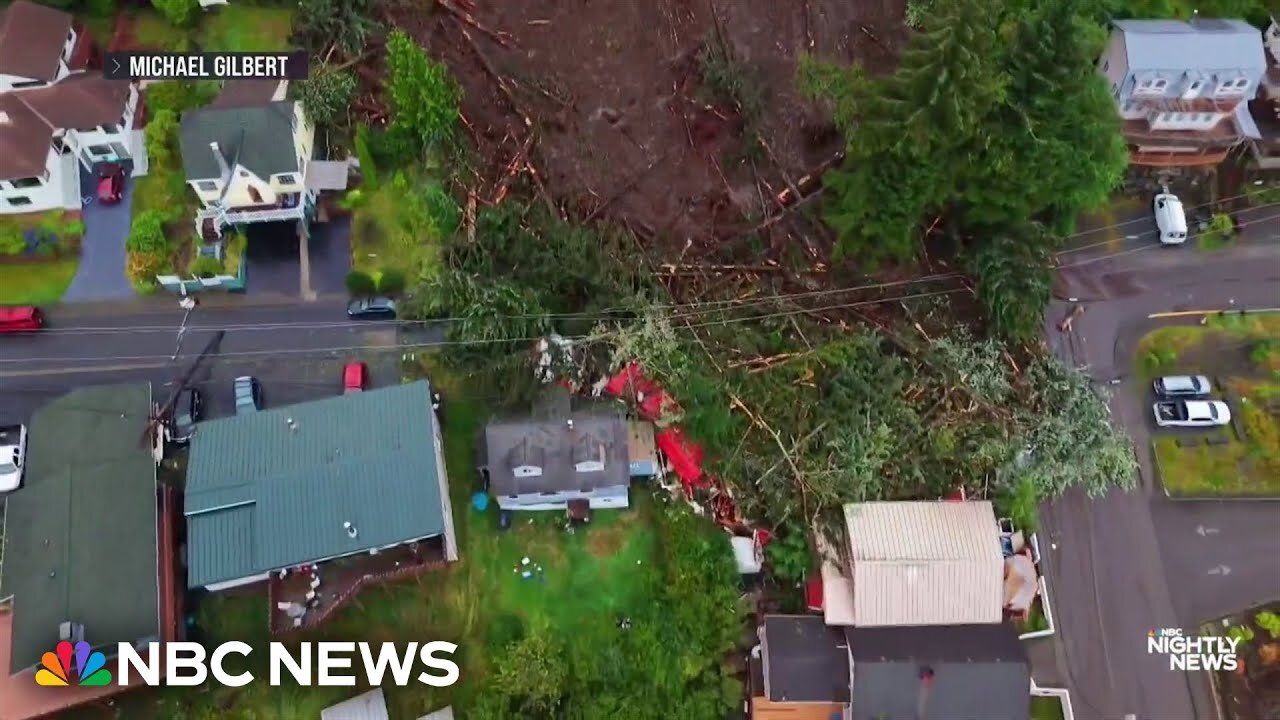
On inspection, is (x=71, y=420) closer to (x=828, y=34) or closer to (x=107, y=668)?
(x=107, y=668)

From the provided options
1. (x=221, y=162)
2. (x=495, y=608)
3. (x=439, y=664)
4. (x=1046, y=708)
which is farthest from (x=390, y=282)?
(x=1046, y=708)

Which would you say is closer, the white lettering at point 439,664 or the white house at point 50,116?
the white lettering at point 439,664

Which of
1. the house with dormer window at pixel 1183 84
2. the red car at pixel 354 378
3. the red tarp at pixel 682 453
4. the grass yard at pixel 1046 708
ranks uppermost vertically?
the house with dormer window at pixel 1183 84

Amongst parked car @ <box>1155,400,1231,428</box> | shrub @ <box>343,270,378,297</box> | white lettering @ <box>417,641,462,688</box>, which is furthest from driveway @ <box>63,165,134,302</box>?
parked car @ <box>1155,400,1231,428</box>

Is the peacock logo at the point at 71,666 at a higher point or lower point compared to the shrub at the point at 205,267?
lower

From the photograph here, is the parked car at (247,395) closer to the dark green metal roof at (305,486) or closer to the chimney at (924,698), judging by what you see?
the dark green metal roof at (305,486)

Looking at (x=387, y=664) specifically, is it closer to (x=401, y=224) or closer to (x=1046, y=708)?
(x=401, y=224)

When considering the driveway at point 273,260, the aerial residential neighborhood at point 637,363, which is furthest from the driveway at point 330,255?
the driveway at point 273,260
